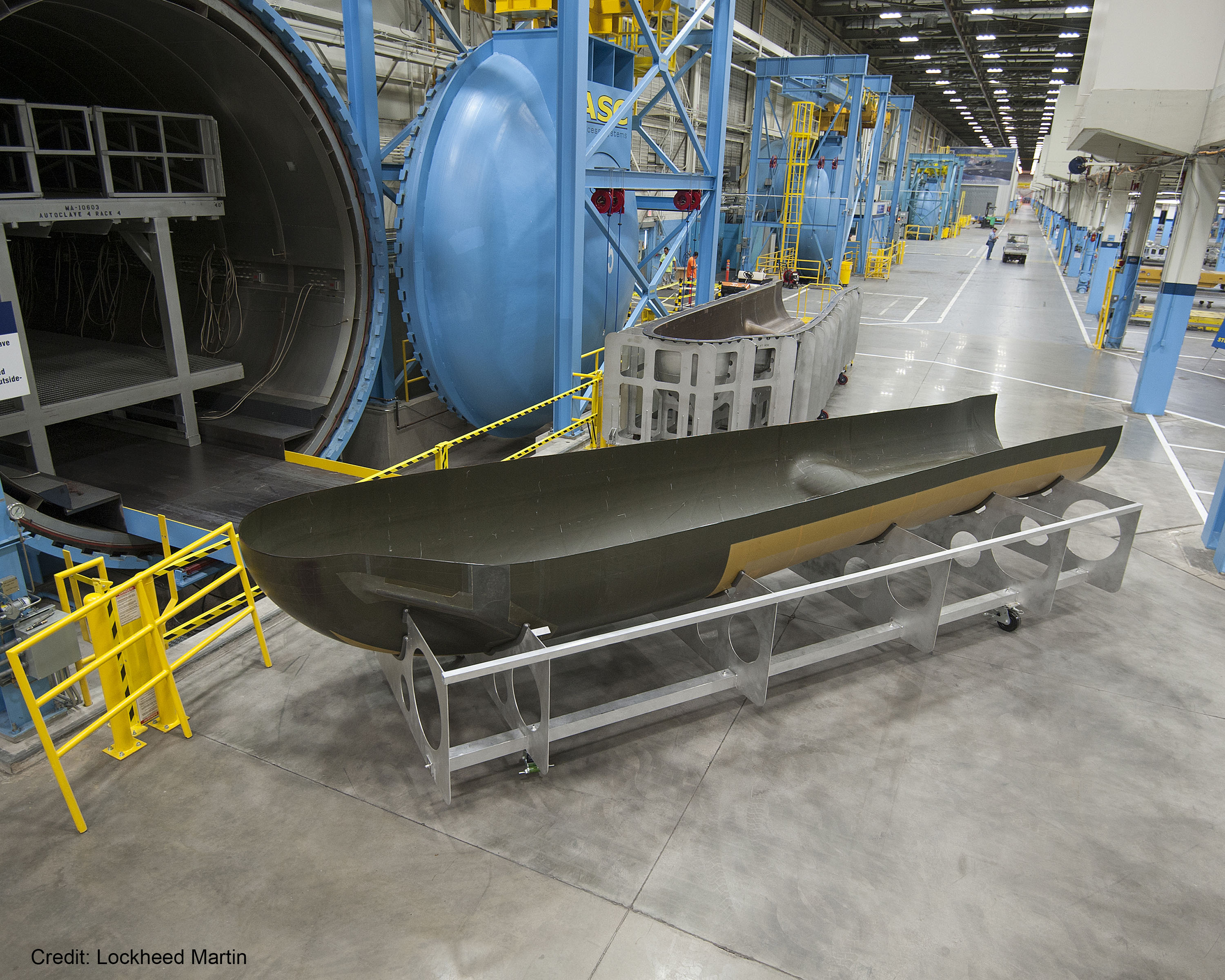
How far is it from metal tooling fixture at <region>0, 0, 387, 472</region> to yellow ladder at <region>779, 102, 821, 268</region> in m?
17.7

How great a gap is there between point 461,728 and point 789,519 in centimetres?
216

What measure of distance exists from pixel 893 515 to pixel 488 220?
5471 mm

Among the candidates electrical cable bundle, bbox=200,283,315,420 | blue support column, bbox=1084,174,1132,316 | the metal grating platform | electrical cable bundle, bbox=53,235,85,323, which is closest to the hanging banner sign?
the metal grating platform

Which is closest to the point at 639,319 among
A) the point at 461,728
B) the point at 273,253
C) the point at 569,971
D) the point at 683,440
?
the point at 273,253

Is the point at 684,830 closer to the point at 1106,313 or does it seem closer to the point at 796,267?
the point at 1106,313

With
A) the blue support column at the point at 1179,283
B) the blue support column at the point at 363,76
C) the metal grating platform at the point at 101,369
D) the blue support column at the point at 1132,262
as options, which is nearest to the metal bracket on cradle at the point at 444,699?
the metal grating platform at the point at 101,369

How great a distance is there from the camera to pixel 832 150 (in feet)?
81.6

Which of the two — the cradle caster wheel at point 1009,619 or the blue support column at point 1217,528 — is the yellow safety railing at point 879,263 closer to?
the blue support column at point 1217,528

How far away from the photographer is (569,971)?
298 centimetres

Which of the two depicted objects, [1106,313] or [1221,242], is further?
[1221,242]

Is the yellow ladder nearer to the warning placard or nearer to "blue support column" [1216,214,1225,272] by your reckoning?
"blue support column" [1216,214,1225,272]

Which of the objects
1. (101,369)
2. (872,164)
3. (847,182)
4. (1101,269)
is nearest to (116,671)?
(101,369)

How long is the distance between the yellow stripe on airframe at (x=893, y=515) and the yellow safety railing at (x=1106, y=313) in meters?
12.5

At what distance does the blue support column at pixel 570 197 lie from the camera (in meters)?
7.48
